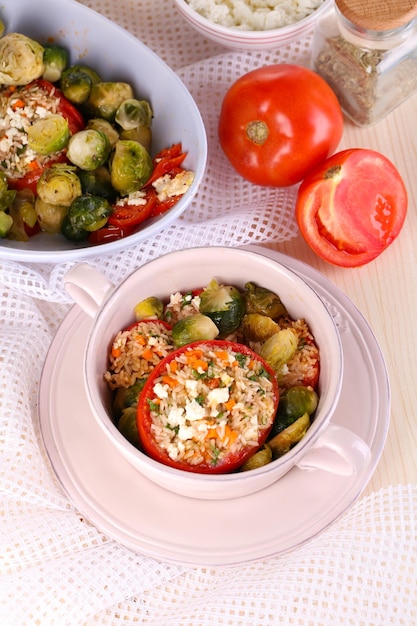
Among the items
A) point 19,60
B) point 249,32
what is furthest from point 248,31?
point 19,60

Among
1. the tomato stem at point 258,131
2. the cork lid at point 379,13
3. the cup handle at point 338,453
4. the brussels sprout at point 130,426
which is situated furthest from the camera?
the tomato stem at point 258,131

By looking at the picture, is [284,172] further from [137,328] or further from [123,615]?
[123,615]

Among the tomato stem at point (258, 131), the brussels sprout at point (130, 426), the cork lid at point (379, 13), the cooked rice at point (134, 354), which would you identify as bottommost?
the brussels sprout at point (130, 426)

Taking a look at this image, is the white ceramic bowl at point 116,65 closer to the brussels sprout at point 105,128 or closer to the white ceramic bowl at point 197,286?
the brussels sprout at point 105,128

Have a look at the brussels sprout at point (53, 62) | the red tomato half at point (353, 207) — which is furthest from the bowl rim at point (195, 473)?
the brussels sprout at point (53, 62)

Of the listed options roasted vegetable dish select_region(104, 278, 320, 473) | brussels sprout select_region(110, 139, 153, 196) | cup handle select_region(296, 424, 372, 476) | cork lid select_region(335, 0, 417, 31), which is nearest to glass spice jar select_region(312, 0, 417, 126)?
cork lid select_region(335, 0, 417, 31)

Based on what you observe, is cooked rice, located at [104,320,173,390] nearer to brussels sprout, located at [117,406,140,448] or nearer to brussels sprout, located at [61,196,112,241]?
brussels sprout, located at [117,406,140,448]

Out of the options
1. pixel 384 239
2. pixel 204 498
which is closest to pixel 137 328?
pixel 204 498
